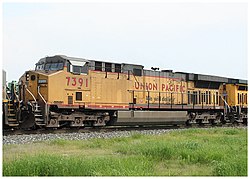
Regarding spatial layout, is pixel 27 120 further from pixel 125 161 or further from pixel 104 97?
pixel 125 161

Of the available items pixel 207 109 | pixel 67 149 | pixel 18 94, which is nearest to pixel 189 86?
pixel 207 109

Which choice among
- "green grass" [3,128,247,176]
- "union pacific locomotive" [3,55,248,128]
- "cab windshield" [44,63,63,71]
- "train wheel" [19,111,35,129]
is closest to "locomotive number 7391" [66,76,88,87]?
"union pacific locomotive" [3,55,248,128]

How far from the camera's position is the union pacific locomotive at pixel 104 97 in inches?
560

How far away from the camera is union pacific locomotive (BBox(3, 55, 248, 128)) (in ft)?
46.6

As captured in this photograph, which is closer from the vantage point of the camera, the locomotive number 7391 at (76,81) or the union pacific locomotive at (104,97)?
the union pacific locomotive at (104,97)

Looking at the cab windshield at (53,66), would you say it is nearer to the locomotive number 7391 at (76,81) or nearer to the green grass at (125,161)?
the locomotive number 7391 at (76,81)

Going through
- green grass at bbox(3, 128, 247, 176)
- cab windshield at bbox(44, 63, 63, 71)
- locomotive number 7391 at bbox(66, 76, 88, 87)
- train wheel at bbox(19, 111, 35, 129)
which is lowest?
green grass at bbox(3, 128, 247, 176)

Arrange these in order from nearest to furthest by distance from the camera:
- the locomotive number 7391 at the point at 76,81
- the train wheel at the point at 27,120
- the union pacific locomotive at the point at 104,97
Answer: the train wheel at the point at 27,120 < the union pacific locomotive at the point at 104,97 < the locomotive number 7391 at the point at 76,81

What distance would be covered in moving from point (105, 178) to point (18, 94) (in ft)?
34.7

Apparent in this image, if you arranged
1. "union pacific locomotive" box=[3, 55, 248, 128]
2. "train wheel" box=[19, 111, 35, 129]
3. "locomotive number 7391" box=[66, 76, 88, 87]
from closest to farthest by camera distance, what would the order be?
"train wheel" box=[19, 111, 35, 129] < "union pacific locomotive" box=[3, 55, 248, 128] < "locomotive number 7391" box=[66, 76, 88, 87]

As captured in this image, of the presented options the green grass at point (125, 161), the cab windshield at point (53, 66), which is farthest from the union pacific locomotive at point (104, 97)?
the green grass at point (125, 161)

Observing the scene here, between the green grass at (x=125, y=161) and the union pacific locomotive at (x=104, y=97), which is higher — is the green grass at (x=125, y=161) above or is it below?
below

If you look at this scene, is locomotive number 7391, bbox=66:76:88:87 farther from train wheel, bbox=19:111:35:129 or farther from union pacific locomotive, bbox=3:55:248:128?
train wheel, bbox=19:111:35:129

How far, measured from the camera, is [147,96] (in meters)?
18.4
